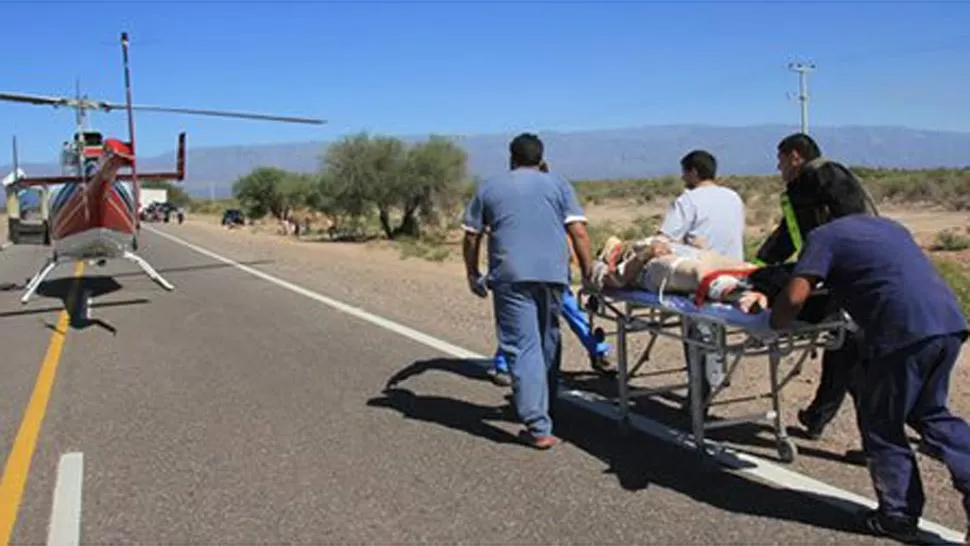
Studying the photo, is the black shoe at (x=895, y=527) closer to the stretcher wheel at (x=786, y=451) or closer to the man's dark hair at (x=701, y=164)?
the stretcher wheel at (x=786, y=451)

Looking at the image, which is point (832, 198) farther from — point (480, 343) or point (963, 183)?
point (963, 183)

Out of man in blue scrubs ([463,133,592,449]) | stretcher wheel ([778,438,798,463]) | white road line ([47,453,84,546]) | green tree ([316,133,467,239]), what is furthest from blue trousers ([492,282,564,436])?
green tree ([316,133,467,239])

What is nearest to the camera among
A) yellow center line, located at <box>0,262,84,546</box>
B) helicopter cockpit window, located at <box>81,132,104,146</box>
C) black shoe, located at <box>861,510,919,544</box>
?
black shoe, located at <box>861,510,919,544</box>

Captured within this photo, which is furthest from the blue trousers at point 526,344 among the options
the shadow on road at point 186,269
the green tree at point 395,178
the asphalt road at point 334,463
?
the green tree at point 395,178

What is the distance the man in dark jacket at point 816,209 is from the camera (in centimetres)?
527

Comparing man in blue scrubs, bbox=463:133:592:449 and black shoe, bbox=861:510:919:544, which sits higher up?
man in blue scrubs, bbox=463:133:592:449

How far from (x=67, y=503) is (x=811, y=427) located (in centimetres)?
460

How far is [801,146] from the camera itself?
5.95m

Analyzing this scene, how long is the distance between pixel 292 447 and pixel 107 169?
11.9m

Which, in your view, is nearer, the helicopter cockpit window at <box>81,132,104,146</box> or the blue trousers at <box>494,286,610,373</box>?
the blue trousers at <box>494,286,610,373</box>

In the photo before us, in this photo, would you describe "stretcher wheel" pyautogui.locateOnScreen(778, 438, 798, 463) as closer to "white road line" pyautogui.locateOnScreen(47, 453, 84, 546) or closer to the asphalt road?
the asphalt road

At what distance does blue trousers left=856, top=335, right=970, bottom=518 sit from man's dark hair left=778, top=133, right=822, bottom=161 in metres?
1.38

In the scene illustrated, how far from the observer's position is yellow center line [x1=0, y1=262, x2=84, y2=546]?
5984mm

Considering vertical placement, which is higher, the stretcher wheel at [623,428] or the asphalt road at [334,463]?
the stretcher wheel at [623,428]
